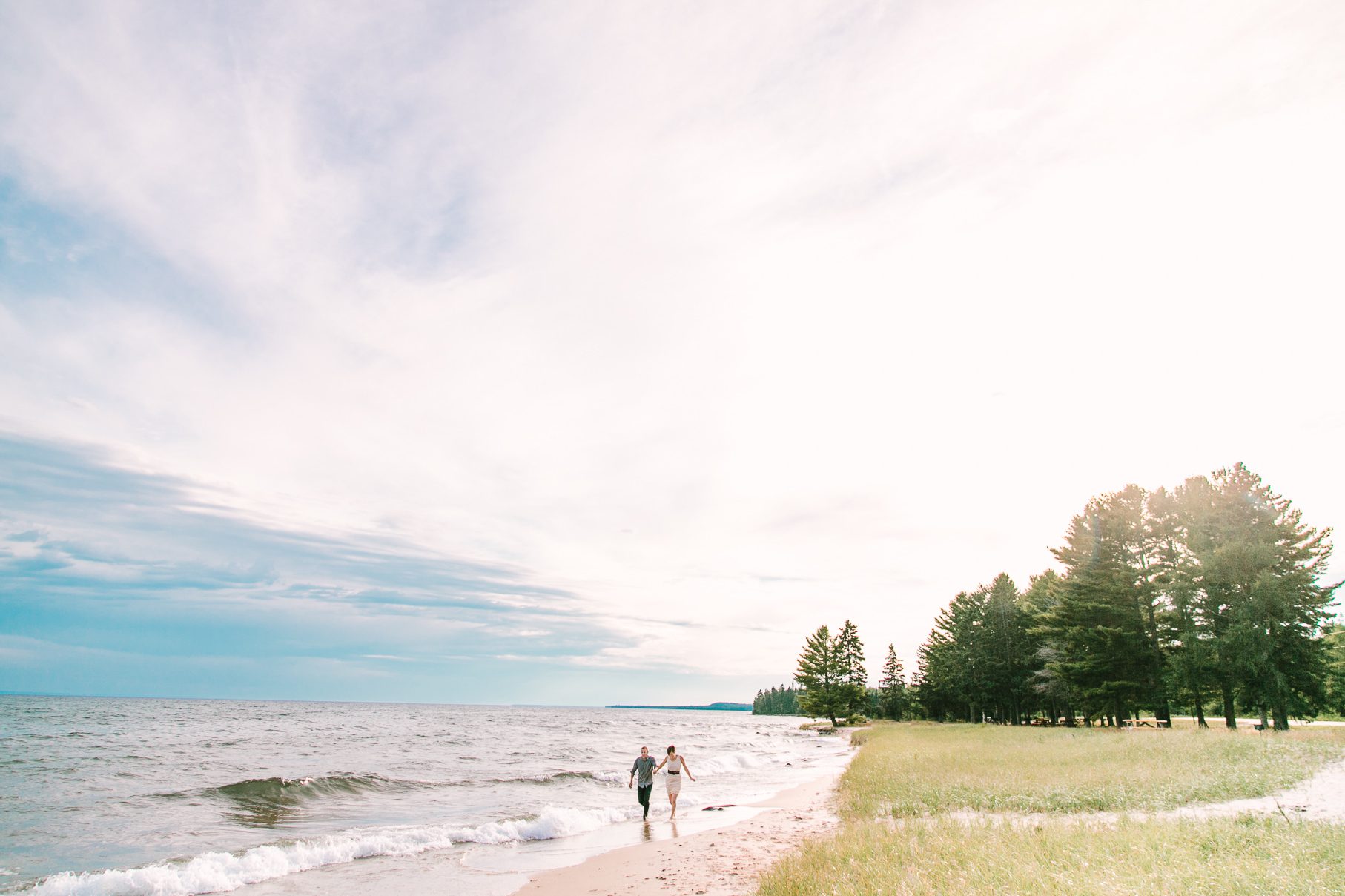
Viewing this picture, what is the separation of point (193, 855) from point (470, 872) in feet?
24.3

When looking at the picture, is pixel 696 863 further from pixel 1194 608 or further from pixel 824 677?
pixel 824 677

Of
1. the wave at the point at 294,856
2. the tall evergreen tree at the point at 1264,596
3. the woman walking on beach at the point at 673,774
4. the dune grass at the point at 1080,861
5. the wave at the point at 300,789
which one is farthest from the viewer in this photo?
the tall evergreen tree at the point at 1264,596

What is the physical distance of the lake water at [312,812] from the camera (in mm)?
15125

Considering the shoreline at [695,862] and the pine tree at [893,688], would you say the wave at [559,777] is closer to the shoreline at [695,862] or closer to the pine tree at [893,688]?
the shoreline at [695,862]

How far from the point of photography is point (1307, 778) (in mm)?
17062

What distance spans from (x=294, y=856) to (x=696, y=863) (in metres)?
10.5

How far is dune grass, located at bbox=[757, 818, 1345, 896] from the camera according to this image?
796cm

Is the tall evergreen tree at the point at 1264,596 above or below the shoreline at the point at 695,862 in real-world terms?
above

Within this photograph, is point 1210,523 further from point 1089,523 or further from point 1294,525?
point 1089,523

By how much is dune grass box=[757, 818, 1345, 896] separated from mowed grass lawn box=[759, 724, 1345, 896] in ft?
0.09

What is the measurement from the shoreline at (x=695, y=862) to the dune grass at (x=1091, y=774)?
1.82m

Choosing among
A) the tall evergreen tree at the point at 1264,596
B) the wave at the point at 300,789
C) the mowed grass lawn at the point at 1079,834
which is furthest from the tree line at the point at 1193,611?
the wave at the point at 300,789

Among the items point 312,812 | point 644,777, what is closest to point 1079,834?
point 644,777

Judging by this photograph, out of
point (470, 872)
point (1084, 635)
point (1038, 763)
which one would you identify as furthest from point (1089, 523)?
point (470, 872)
